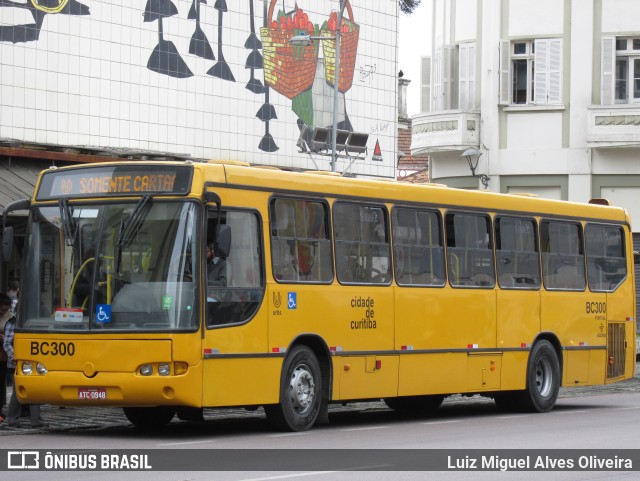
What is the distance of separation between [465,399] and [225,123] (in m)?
7.08

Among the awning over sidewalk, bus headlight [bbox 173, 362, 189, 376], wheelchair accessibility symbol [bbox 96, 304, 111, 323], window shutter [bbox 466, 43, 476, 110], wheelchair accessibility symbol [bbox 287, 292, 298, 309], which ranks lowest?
bus headlight [bbox 173, 362, 189, 376]

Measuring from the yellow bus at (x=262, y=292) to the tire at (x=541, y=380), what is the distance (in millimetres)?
62

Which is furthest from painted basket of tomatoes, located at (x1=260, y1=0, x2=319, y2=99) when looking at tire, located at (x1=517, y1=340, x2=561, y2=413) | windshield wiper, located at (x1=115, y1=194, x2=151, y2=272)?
windshield wiper, located at (x1=115, y1=194, x2=151, y2=272)

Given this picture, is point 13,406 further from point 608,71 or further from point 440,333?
point 608,71

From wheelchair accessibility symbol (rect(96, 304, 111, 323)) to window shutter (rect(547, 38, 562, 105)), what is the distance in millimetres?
25818

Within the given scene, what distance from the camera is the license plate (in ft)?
51.1

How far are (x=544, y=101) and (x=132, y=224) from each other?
25.6 m

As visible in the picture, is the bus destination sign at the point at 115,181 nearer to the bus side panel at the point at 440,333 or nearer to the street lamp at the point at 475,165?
the bus side panel at the point at 440,333

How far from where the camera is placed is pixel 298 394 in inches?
664

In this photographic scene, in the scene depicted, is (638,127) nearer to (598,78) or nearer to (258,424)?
(598,78)

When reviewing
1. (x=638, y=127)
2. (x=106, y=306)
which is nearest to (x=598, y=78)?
(x=638, y=127)

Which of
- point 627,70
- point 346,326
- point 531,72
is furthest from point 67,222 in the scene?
point 627,70

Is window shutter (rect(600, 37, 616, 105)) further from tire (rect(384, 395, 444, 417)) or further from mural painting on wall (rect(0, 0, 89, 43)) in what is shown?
tire (rect(384, 395, 444, 417))

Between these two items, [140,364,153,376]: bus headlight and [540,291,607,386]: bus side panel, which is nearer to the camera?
[140,364,153,376]: bus headlight
